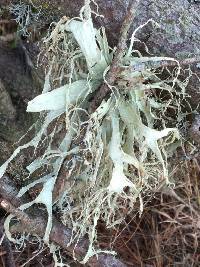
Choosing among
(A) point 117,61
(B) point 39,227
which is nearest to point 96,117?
(A) point 117,61

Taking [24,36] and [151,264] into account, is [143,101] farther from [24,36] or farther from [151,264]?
[151,264]

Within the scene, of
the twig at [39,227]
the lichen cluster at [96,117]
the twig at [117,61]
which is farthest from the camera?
the twig at [39,227]

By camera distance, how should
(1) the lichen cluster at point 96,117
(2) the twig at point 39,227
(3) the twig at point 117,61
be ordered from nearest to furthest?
(3) the twig at point 117,61, (1) the lichen cluster at point 96,117, (2) the twig at point 39,227

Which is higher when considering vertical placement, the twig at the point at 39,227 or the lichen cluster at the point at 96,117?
the lichen cluster at the point at 96,117

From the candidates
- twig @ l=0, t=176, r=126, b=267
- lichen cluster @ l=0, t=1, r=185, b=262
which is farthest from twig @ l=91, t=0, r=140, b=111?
twig @ l=0, t=176, r=126, b=267

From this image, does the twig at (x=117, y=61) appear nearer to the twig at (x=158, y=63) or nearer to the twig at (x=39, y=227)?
Result: the twig at (x=158, y=63)

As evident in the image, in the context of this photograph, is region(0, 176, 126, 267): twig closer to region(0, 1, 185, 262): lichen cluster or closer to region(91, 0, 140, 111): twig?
region(0, 1, 185, 262): lichen cluster

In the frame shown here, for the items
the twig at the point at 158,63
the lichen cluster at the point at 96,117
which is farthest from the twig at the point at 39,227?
the twig at the point at 158,63

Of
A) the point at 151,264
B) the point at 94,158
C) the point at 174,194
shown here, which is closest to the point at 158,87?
the point at 94,158
